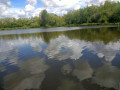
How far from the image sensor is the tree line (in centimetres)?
8400

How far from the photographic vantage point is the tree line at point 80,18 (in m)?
84.0

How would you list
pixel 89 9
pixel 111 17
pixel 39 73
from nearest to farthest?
pixel 39 73
pixel 111 17
pixel 89 9

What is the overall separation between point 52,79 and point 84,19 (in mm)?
112899

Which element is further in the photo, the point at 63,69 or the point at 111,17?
the point at 111,17

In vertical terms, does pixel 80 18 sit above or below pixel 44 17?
below

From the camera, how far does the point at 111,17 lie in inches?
3268

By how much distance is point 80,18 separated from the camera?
116 m

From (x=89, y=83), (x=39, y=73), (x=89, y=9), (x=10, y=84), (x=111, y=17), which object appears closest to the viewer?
(x=89, y=83)

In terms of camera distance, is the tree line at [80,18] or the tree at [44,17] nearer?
the tree line at [80,18]

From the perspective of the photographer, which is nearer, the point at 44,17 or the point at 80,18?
the point at 80,18

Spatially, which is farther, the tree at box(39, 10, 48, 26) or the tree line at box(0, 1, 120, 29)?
the tree at box(39, 10, 48, 26)

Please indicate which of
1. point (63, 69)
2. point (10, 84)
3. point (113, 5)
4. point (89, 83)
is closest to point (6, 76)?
point (10, 84)

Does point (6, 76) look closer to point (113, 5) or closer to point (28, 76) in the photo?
point (28, 76)

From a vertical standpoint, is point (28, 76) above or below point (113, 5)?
below
